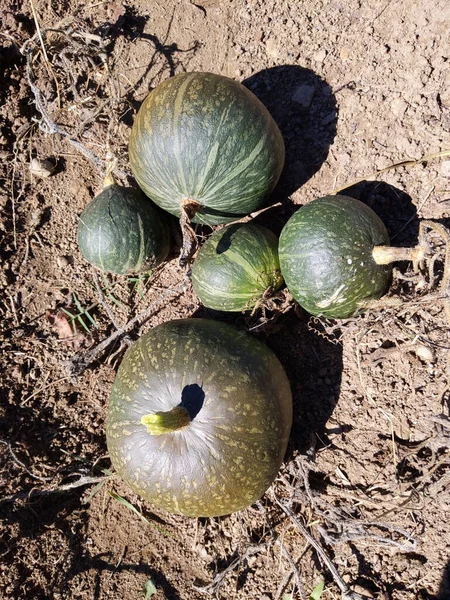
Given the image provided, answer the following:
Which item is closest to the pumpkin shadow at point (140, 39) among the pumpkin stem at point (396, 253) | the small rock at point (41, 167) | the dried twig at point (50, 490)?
the small rock at point (41, 167)

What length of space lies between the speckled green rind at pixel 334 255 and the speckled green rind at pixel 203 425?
2.07ft

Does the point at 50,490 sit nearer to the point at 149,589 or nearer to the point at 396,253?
the point at 149,589

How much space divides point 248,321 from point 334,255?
3.52 ft

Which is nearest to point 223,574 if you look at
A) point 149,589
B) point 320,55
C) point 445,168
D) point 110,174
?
point 149,589

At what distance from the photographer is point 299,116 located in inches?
176

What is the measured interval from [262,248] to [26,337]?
2.39 metres

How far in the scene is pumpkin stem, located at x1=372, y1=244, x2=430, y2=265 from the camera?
348cm

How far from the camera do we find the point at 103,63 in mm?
4820

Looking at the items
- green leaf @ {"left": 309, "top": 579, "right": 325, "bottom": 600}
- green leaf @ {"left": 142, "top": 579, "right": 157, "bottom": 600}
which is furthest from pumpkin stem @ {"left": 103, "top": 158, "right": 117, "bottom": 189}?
green leaf @ {"left": 309, "top": 579, "right": 325, "bottom": 600}

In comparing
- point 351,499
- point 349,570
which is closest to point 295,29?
point 351,499

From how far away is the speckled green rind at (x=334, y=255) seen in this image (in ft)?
11.6

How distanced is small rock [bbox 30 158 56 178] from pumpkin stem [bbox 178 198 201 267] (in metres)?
1.72

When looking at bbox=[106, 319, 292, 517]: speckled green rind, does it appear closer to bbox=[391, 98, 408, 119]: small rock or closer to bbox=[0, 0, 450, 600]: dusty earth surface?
bbox=[0, 0, 450, 600]: dusty earth surface

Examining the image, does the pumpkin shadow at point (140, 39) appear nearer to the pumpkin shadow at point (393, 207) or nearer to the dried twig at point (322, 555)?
the pumpkin shadow at point (393, 207)
